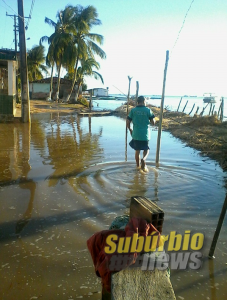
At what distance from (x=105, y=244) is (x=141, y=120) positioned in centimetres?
480

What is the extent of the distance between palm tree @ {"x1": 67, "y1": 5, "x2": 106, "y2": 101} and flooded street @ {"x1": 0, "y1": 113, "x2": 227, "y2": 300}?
23777 millimetres

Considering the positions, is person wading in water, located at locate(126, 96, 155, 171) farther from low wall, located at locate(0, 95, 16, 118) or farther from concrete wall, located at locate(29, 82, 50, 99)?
concrete wall, located at locate(29, 82, 50, 99)

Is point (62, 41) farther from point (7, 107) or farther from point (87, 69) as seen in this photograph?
point (7, 107)

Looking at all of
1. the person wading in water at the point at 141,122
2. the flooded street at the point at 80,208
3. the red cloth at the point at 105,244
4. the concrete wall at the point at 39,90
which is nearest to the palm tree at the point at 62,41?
the concrete wall at the point at 39,90

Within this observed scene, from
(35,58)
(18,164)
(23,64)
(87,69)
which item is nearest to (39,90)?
(35,58)

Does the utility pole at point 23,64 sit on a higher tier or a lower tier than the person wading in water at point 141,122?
higher

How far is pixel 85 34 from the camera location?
3153cm

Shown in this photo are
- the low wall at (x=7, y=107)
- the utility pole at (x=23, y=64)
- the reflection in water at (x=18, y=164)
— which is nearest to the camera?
the reflection in water at (x=18, y=164)

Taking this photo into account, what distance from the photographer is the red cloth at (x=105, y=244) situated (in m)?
1.80

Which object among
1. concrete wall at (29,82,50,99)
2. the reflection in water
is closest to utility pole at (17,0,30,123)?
the reflection in water

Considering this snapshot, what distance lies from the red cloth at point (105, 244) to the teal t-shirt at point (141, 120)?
15.4 feet

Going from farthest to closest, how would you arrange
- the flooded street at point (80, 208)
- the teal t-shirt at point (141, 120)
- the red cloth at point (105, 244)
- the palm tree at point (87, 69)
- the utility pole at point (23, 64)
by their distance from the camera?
the palm tree at point (87, 69) < the utility pole at point (23, 64) < the teal t-shirt at point (141, 120) < the flooded street at point (80, 208) < the red cloth at point (105, 244)

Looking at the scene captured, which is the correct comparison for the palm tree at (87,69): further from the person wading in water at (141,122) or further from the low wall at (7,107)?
the person wading in water at (141,122)

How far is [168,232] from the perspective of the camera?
3658 millimetres
